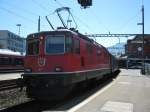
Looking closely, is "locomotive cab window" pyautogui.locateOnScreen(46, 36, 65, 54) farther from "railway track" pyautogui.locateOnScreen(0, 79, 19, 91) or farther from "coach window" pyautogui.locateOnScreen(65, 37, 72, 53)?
"railway track" pyautogui.locateOnScreen(0, 79, 19, 91)

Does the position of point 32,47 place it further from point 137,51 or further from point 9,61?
point 137,51

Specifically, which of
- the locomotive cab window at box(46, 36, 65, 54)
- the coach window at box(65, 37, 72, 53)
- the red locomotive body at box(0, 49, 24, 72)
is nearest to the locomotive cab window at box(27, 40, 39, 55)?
the locomotive cab window at box(46, 36, 65, 54)

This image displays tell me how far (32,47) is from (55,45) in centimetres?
133

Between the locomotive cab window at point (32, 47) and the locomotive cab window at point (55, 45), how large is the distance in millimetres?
619

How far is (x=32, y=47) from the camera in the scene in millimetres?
14383

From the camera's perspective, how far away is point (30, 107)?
12.6 m

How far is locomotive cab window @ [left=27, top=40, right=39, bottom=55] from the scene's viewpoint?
14.1 metres

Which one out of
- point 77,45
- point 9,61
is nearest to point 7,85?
point 77,45

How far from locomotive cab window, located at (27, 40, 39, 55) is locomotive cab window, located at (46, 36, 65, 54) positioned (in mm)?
619

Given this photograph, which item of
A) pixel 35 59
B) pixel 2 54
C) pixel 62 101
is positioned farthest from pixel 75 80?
pixel 2 54

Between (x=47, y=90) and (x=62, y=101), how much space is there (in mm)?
1167

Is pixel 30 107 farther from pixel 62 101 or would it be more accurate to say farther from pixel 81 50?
pixel 81 50

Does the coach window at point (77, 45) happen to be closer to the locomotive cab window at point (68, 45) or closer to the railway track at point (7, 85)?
the locomotive cab window at point (68, 45)

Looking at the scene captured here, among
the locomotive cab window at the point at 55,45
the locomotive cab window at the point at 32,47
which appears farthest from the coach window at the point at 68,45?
the locomotive cab window at the point at 32,47
